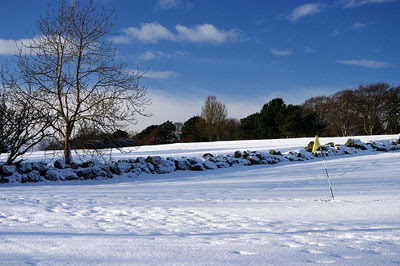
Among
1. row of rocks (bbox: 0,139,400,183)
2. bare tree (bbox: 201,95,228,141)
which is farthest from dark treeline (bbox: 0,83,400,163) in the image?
row of rocks (bbox: 0,139,400,183)

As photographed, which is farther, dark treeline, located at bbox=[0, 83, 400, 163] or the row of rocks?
dark treeline, located at bbox=[0, 83, 400, 163]

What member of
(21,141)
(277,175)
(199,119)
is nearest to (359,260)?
(277,175)

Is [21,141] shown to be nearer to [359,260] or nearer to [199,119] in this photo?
[359,260]

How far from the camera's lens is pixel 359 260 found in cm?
243

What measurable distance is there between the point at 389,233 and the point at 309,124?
3670cm

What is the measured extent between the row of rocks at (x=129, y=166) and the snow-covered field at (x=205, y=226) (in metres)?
1.62

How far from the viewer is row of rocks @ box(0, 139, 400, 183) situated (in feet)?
25.9

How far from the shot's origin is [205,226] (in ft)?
11.9

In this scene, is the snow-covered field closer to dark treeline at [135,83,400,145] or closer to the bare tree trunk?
the bare tree trunk

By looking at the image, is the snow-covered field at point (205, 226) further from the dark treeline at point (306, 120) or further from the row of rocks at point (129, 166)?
the dark treeline at point (306, 120)

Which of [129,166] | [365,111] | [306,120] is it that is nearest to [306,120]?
[306,120]

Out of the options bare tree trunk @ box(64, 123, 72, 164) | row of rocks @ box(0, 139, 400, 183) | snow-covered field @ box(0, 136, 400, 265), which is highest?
bare tree trunk @ box(64, 123, 72, 164)

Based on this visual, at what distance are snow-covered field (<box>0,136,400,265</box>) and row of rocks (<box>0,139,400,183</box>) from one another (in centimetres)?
162

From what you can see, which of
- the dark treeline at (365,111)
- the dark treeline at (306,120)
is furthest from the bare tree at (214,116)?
the dark treeline at (365,111)
